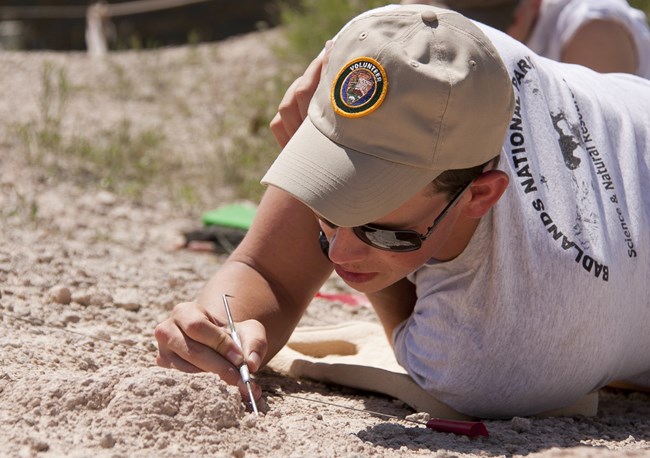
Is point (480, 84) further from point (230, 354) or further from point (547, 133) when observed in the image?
point (230, 354)

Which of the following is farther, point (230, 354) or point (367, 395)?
point (367, 395)

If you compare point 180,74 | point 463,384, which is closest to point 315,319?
point 463,384

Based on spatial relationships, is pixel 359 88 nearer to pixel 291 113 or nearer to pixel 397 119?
pixel 397 119

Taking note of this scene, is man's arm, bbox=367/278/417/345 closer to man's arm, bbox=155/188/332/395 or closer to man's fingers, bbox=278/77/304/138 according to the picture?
man's arm, bbox=155/188/332/395

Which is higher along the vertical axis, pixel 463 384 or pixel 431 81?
pixel 431 81

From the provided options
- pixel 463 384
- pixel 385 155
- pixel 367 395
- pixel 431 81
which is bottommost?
pixel 367 395

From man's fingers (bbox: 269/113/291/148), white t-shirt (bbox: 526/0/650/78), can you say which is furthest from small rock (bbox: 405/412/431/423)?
white t-shirt (bbox: 526/0/650/78)

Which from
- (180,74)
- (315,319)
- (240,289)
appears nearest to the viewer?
(240,289)

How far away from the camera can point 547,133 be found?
2785mm

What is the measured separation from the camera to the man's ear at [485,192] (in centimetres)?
250

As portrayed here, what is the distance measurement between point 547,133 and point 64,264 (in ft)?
6.60

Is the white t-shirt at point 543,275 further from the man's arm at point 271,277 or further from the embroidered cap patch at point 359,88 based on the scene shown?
the embroidered cap patch at point 359,88

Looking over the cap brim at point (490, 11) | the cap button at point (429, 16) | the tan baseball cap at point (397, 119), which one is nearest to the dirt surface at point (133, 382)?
the tan baseball cap at point (397, 119)

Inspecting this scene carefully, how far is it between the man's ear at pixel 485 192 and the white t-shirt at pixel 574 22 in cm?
244
